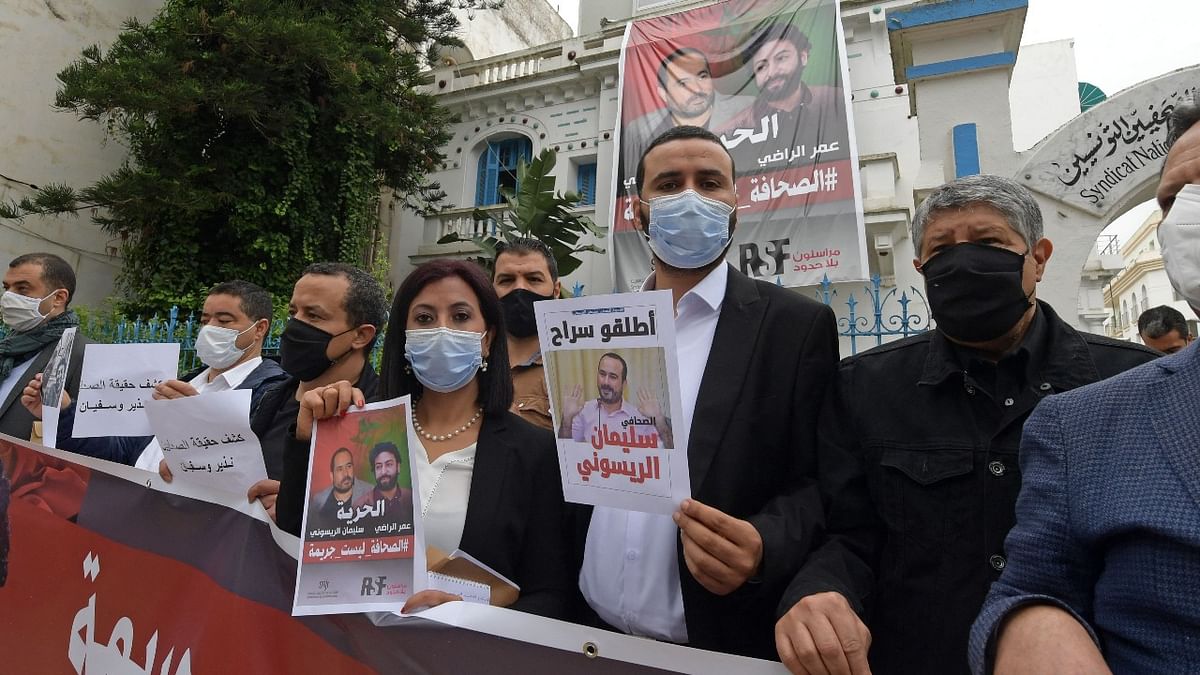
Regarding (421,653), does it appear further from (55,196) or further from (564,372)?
(55,196)

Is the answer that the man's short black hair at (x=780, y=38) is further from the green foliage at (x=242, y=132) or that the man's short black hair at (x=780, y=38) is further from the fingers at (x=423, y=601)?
the fingers at (x=423, y=601)

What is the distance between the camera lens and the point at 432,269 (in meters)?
1.95

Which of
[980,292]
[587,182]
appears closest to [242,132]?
[587,182]

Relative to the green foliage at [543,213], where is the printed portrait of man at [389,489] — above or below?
below

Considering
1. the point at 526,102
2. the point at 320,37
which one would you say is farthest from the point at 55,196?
the point at 526,102

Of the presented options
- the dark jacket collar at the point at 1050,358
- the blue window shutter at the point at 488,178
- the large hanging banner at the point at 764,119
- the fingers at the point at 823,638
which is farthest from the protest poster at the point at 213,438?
the blue window shutter at the point at 488,178

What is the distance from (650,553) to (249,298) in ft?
8.08

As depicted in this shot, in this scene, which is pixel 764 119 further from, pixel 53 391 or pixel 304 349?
pixel 53 391

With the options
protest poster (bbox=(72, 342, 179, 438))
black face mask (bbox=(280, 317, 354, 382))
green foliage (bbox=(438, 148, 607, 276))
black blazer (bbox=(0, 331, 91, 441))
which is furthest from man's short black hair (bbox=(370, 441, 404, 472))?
green foliage (bbox=(438, 148, 607, 276))

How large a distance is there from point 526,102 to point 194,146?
5776mm

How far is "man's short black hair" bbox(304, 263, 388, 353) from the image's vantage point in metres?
2.42

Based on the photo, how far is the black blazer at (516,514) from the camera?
1587 millimetres

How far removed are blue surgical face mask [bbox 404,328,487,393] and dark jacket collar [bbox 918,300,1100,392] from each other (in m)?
1.16

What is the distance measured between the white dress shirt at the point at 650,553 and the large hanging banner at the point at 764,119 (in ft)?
23.8
